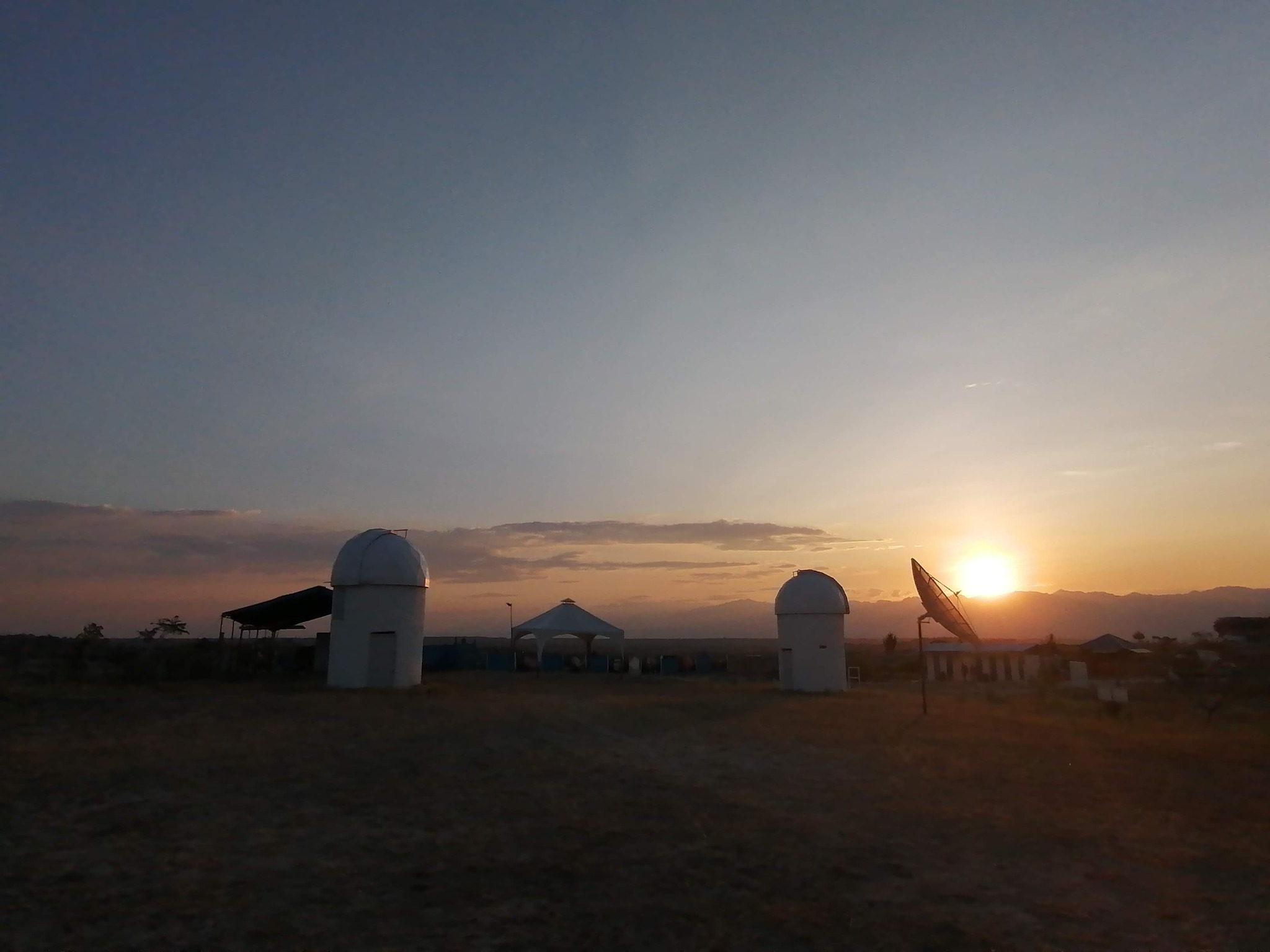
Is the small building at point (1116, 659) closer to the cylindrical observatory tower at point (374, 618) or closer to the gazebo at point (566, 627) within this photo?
the gazebo at point (566, 627)

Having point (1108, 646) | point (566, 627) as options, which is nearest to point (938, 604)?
point (566, 627)

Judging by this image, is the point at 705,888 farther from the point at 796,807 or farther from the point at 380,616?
the point at 380,616

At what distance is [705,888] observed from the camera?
777 cm

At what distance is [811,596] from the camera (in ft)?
106

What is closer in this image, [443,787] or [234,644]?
[443,787]

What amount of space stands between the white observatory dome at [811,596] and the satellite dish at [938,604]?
7.17 meters

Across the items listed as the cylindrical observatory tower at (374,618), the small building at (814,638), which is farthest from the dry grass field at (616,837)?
the small building at (814,638)

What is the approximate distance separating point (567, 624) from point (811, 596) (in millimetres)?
15025

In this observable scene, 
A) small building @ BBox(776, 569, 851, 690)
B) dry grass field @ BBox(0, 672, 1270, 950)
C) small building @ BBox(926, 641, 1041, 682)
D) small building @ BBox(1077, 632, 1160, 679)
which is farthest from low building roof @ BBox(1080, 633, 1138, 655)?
dry grass field @ BBox(0, 672, 1270, 950)

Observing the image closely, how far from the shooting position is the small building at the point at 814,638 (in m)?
32.0

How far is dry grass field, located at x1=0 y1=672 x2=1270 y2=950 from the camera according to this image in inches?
269

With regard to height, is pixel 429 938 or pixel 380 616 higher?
pixel 380 616

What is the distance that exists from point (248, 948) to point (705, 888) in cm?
418

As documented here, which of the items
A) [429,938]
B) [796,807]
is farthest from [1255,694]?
[429,938]
